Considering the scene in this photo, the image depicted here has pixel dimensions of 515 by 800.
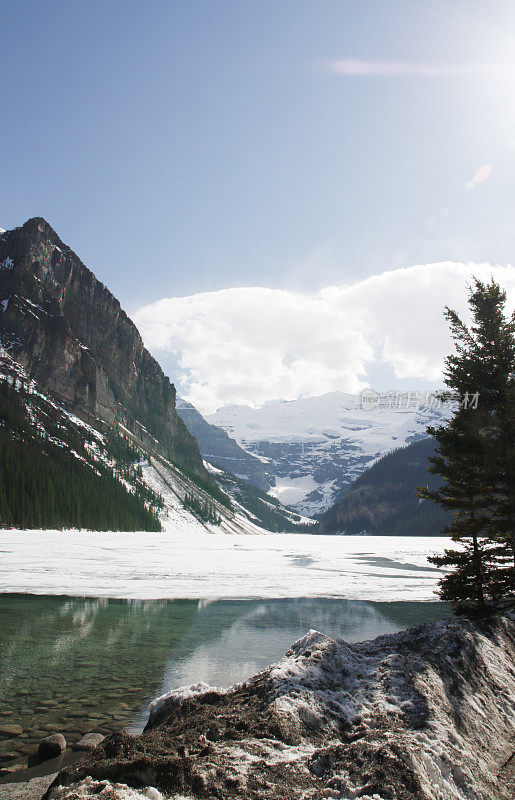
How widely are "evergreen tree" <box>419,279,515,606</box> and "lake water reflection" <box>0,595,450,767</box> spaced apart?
5.72m

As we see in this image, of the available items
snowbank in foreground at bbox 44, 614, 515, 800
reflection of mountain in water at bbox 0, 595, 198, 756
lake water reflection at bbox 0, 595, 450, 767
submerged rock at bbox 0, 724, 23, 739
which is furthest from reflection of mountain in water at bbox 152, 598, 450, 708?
snowbank in foreground at bbox 44, 614, 515, 800

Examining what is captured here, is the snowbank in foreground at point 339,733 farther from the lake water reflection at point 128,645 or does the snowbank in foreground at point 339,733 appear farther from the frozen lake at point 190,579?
the frozen lake at point 190,579

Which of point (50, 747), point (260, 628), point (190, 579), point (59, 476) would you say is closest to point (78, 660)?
point (50, 747)

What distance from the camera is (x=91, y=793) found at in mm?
3479

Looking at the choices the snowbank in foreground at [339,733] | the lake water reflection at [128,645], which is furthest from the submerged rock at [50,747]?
the snowbank in foreground at [339,733]

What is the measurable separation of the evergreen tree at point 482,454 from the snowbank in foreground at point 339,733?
6.23 meters

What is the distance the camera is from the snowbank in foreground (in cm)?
388

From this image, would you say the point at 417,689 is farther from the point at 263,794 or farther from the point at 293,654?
the point at 263,794

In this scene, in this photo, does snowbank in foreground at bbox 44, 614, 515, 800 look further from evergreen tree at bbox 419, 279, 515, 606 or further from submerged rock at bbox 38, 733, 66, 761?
evergreen tree at bbox 419, 279, 515, 606

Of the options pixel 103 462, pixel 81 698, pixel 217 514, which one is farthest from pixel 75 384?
pixel 81 698

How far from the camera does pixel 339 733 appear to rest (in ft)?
17.0

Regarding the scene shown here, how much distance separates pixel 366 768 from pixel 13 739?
860 cm

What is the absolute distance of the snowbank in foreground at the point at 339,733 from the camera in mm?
3879

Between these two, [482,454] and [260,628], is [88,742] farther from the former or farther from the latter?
[482,454]
